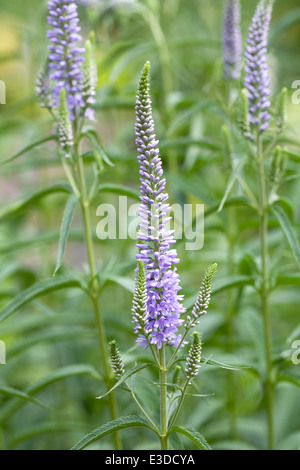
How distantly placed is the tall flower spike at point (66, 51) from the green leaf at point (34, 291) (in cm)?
47

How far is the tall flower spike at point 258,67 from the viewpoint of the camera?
1674 millimetres

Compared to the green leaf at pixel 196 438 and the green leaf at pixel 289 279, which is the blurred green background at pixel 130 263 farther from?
the green leaf at pixel 196 438

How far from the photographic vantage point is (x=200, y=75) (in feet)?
15.0

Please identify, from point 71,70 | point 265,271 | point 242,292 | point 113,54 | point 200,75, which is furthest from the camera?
point 200,75

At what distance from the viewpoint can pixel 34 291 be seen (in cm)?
175

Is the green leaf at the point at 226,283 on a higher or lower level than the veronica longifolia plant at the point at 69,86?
lower

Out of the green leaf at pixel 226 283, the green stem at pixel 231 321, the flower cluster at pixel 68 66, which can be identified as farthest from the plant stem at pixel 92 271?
the green stem at pixel 231 321

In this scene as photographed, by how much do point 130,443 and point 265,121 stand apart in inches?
66.4

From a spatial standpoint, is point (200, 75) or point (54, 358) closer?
point (54, 358)

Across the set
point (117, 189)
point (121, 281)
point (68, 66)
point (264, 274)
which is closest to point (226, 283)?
point (264, 274)

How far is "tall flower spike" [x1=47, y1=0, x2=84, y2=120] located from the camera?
64.6 inches
